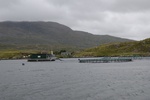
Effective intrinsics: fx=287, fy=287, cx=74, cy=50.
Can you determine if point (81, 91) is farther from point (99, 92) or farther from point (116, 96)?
point (116, 96)

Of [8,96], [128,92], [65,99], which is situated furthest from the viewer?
[128,92]

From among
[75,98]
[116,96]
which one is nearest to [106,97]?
[116,96]

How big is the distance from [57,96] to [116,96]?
12.1 metres

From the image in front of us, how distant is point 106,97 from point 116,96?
248 cm

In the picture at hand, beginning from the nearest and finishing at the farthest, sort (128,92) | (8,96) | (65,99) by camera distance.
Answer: (65,99) < (8,96) < (128,92)

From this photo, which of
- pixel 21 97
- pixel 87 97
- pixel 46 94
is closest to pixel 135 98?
pixel 87 97

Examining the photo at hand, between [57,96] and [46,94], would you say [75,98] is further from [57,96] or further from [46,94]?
[46,94]

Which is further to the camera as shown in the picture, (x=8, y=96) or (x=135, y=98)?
(x=8, y=96)

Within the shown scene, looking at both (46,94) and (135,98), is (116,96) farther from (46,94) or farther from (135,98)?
(46,94)

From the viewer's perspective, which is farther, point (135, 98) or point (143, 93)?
point (143, 93)

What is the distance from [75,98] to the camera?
56.7m

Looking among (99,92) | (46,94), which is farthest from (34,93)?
(99,92)

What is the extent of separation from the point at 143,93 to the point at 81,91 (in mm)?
13838

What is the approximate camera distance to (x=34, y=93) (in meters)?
63.3
